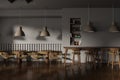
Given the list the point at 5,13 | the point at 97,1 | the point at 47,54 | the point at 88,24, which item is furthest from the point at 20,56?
the point at 97,1

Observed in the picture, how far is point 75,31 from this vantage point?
1557cm

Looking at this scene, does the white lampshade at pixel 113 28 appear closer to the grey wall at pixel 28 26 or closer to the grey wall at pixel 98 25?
the grey wall at pixel 98 25

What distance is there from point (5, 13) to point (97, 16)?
16.4 ft

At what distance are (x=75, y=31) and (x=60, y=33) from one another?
134 centimetres

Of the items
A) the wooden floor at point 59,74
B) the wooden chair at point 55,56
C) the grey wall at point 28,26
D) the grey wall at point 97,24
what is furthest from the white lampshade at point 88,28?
the wooden floor at point 59,74

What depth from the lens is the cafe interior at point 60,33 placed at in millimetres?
14203

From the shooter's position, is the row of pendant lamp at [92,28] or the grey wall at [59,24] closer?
the row of pendant lamp at [92,28]

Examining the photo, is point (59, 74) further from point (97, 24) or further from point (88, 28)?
point (97, 24)

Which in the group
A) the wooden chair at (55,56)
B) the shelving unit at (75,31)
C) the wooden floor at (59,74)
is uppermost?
the shelving unit at (75,31)

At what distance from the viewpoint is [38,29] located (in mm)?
16797

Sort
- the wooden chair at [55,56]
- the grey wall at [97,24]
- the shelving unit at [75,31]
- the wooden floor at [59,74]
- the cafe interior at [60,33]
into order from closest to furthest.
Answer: the wooden floor at [59,74] → the cafe interior at [60,33] → the wooden chair at [55,56] → the grey wall at [97,24] → the shelving unit at [75,31]

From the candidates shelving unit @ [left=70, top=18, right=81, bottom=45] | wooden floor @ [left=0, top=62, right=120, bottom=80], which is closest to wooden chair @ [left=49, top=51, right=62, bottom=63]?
shelving unit @ [left=70, top=18, right=81, bottom=45]

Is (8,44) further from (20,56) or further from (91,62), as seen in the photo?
(91,62)

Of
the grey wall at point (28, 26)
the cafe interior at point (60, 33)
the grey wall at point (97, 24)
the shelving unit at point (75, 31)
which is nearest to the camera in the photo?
the cafe interior at point (60, 33)
